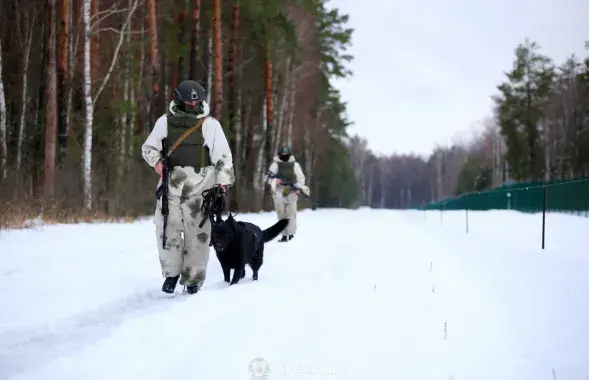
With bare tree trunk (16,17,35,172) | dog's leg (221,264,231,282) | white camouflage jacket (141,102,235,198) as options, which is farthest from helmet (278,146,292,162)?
bare tree trunk (16,17,35,172)

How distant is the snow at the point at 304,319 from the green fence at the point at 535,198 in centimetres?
201

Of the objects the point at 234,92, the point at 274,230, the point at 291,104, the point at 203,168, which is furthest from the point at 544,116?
the point at 203,168

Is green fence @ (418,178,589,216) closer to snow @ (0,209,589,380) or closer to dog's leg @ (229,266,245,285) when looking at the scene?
snow @ (0,209,589,380)

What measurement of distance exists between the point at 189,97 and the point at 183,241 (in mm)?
1446

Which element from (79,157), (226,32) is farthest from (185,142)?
(226,32)

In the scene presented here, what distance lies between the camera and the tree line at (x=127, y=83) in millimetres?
12062

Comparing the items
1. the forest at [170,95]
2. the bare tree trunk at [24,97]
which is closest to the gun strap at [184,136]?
the forest at [170,95]

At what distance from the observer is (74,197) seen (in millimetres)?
11688

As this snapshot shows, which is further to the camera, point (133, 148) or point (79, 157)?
point (133, 148)

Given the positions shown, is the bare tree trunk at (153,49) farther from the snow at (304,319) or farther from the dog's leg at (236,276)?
the dog's leg at (236,276)

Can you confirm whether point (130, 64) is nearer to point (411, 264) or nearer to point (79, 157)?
point (79, 157)

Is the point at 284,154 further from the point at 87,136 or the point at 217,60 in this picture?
the point at 217,60

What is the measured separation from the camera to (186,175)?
4879 millimetres

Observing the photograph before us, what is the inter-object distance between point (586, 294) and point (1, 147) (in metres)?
15.2
